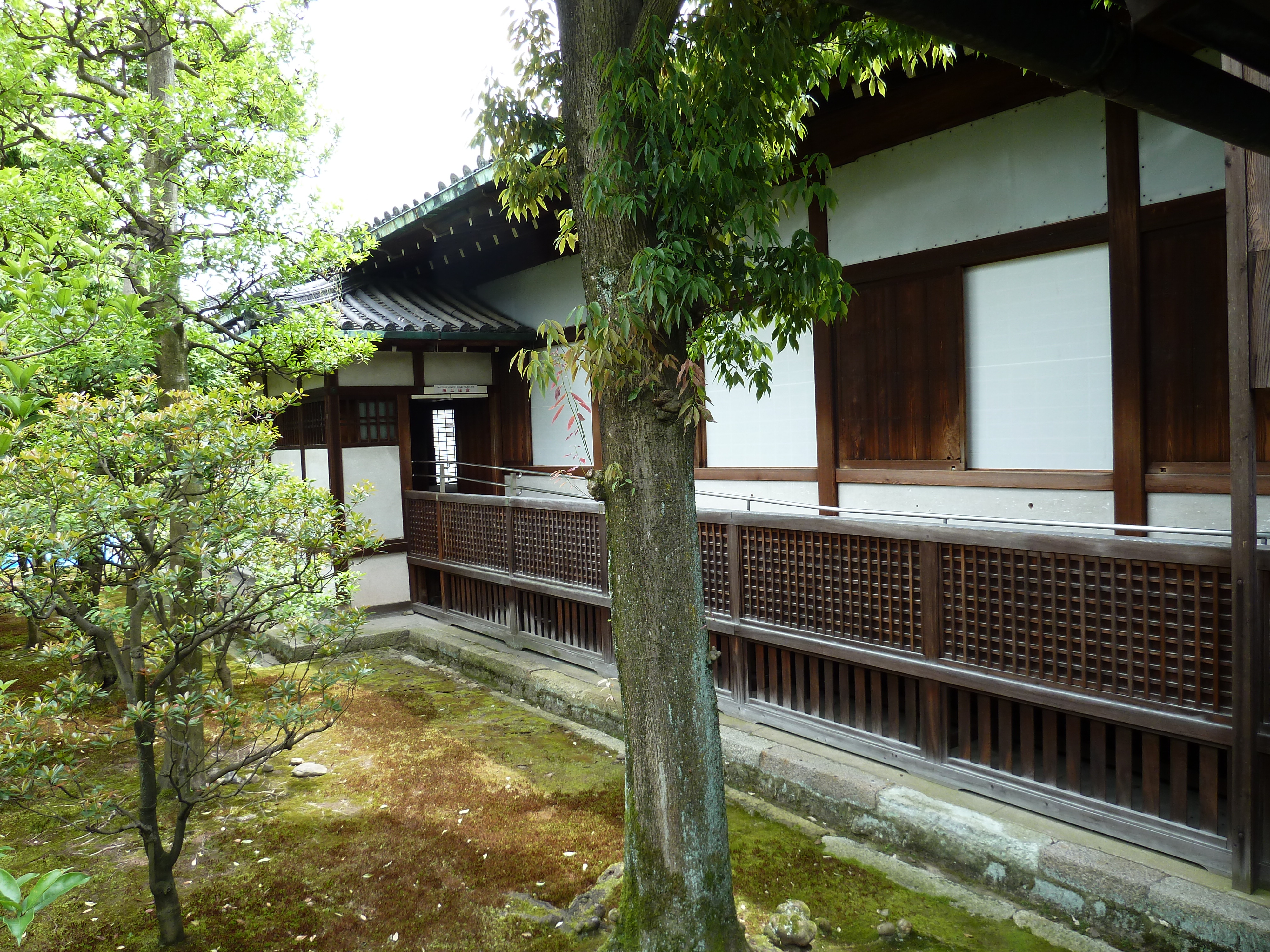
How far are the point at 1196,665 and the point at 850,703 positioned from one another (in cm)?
260

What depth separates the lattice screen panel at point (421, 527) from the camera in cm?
1085

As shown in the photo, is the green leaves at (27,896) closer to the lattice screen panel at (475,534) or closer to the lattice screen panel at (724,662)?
the lattice screen panel at (724,662)

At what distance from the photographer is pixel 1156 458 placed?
5.11 m

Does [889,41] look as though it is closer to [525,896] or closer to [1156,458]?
[1156,458]

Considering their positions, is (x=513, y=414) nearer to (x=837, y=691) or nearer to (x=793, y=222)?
(x=793, y=222)

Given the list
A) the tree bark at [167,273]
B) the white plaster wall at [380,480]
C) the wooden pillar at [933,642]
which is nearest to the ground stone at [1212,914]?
the wooden pillar at [933,642]

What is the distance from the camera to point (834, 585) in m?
5.94

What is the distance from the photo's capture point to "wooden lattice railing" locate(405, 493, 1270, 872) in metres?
4.18

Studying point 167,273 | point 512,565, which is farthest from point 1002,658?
point 167,273

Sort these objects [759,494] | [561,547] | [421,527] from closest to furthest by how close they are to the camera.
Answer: [759,494] → [561,547] → [421,527]

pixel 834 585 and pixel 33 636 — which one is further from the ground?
pixel 834 585

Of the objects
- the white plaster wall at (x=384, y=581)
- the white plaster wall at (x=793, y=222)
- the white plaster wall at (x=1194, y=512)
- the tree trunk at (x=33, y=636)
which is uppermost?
the white plaster wall at (x=793, y=222)

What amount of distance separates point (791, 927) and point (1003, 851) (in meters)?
1.35

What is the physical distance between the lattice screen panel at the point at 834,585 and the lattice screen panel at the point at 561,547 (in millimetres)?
1801
